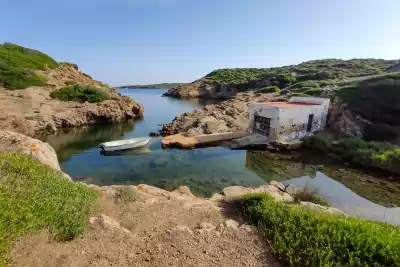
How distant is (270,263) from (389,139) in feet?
72.5

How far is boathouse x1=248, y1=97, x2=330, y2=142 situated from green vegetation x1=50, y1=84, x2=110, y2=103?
27.9 m

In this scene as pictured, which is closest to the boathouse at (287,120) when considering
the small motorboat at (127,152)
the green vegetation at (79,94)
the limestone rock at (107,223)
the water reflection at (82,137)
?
the small motorboat at (127,152)

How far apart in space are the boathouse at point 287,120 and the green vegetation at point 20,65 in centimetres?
3594

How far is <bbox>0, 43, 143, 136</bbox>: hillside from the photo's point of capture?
29359 mm

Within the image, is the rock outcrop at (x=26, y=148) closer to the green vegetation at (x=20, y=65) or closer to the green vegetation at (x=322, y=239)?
the green vegetation at (x=322, y=239)

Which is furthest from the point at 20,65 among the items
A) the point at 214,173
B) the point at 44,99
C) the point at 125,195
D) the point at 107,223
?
the point at 107,223

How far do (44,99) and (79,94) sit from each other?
5140 millimetres

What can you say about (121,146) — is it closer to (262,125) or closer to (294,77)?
(262,125)

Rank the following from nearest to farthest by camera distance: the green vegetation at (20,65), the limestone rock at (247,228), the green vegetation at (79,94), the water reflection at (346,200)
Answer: the limestone rock at (247,228), the water reflection at (346,200), the green vegetation at (20,65), the green vegetation at (79,94)

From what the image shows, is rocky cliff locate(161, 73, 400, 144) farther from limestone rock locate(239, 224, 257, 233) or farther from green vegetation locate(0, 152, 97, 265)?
limestone rock locate(239, 224, 257, 233)

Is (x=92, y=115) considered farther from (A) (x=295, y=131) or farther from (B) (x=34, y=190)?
(B) (x=34, y=190)

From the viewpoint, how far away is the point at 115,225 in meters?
6.02

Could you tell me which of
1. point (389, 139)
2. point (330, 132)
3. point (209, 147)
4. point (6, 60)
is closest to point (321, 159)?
point (330, 132)

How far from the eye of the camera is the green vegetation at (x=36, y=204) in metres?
4.59
